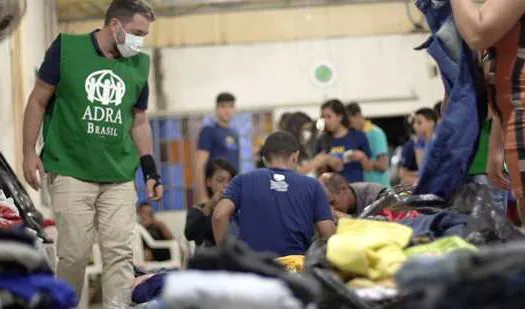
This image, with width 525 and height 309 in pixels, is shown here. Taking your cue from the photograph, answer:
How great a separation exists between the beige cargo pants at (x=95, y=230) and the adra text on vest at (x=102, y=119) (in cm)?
22

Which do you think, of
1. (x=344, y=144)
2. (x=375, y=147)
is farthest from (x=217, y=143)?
(x=344, y=144)

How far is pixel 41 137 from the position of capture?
16.5ft

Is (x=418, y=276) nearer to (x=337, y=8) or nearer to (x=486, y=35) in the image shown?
(x=486, y=35)

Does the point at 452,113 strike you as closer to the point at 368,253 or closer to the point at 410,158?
the point at 368,253

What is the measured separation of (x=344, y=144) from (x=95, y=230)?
3.28m

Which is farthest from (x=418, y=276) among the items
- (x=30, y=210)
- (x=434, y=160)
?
(x=30, y=210)

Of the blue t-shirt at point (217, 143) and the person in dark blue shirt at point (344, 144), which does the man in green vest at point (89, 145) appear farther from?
the blue t-shirt at point (217, 143)

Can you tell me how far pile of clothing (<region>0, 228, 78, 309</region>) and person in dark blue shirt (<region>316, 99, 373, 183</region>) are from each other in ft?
17.9

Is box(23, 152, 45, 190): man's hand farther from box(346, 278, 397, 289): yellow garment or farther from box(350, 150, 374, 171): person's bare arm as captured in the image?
box(350, 150, 374, 171): person's bare arm

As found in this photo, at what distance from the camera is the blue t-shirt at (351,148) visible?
302 inches

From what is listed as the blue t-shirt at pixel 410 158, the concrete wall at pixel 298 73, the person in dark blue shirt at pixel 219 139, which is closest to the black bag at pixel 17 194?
the person in dark blue shirt at pixel 219 139

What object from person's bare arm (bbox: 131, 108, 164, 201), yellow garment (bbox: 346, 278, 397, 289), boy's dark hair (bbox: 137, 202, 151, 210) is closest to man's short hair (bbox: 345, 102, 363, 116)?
boy's dark hair (bbox: 137, 202, 151, 210)

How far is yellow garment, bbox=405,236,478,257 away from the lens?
2396 millimetres

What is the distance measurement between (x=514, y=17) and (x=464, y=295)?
121 cm
